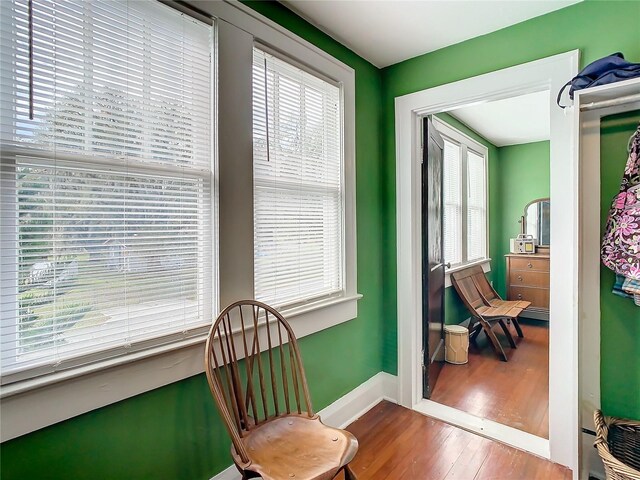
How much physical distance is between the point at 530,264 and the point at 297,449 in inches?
168

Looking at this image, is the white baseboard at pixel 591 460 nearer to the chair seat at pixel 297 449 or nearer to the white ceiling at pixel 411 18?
the chair seat at pixel 297 449

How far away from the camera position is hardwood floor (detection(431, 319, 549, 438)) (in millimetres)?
2348

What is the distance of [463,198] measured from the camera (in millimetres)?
4262

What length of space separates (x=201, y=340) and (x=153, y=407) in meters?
0.30

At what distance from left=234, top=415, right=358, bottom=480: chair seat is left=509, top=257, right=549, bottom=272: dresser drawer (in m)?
4.08

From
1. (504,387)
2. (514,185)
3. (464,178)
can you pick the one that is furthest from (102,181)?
(514,185)

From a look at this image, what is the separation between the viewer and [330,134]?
2.16 metres

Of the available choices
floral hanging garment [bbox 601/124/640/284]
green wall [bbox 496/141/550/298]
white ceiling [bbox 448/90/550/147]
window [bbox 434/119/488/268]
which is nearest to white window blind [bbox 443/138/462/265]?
window [bbox 434/119/488/268]

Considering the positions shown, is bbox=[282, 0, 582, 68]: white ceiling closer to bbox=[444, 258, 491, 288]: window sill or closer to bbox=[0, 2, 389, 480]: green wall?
bbox=[0, 2, 389, 480]: green wall

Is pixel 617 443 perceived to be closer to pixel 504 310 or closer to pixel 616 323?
pixel 616 323

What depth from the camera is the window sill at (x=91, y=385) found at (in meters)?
1.02

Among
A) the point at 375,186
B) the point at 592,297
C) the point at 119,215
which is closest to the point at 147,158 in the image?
the point at 119,215

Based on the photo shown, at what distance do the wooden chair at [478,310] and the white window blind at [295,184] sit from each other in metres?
1.96

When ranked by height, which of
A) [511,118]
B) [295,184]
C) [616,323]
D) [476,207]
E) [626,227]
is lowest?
[616,323]
